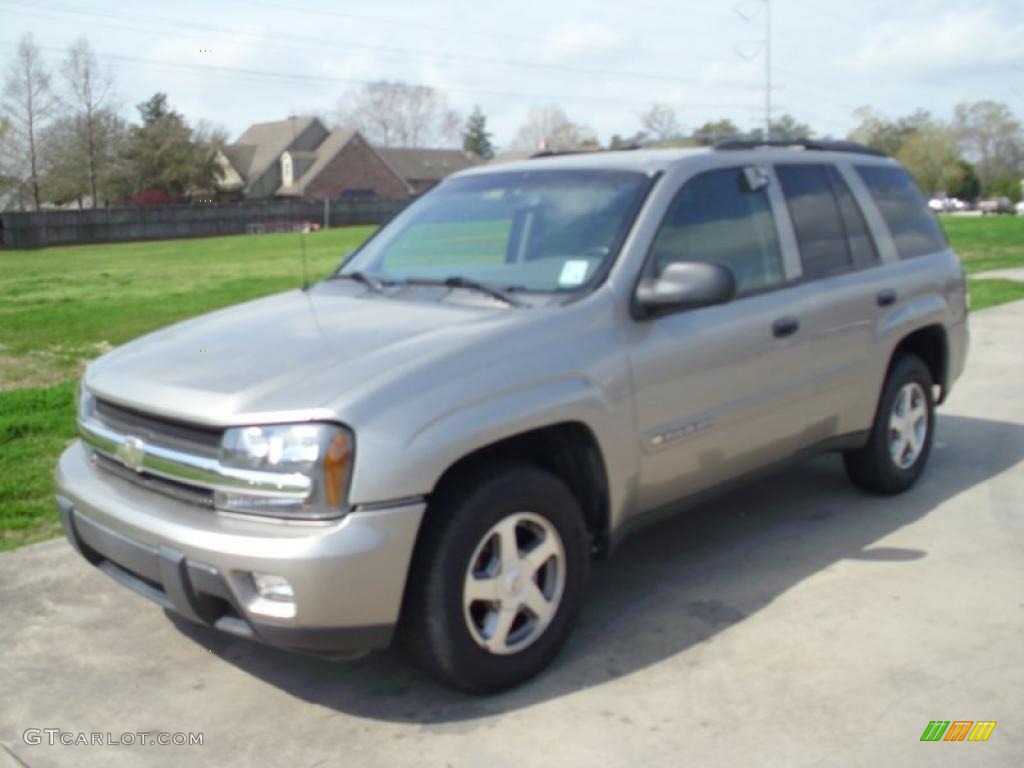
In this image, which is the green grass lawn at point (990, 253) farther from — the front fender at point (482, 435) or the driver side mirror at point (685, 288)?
the front fender at point (482, 435)

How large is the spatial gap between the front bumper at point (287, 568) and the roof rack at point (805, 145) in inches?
102

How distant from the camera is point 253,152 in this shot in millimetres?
81688

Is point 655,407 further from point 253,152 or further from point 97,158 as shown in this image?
point 253,152

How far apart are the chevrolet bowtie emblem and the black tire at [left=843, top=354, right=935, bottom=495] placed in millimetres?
3541

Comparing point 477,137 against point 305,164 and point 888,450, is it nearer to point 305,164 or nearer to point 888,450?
point 305,164

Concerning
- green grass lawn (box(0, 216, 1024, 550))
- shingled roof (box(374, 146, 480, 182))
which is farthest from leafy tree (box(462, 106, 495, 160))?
green grass lawn (box(0, 216, 1024, 550))

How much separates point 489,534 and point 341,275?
73.2 inches

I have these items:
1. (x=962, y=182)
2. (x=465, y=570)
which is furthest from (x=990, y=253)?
(x=962, y=182)

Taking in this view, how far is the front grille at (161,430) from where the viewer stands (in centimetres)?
345

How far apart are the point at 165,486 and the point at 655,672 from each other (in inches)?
69.9

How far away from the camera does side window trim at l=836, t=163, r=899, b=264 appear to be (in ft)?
18.1

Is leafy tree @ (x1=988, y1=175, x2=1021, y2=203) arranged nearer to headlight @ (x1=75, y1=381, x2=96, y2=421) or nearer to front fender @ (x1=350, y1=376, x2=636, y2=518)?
front fender @ (x1=350, y1=376, x2=636, y2=518)

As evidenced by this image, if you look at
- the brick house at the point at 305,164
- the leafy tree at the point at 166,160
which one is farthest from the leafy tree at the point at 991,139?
the leafy tree at the point at 166,160

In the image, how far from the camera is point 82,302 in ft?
57.0
